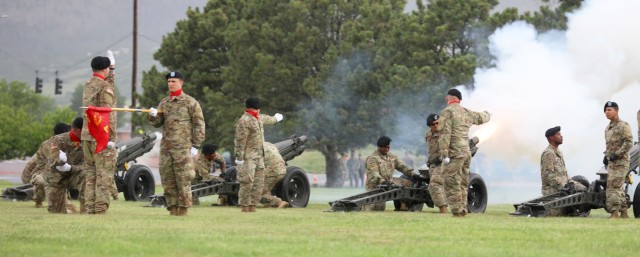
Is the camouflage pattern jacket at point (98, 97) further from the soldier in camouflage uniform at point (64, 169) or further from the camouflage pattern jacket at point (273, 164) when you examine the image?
the camouflage pattern jacket at point (273, 164)

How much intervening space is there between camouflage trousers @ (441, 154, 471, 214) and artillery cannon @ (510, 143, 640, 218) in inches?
46.4

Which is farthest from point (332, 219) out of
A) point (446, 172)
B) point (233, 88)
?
point (233, 88)

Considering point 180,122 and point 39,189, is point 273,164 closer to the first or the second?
point 39,189

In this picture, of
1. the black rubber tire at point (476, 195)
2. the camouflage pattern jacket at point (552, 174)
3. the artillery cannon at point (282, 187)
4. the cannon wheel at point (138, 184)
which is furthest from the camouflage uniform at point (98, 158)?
the cannon wheel at point (138, 184)

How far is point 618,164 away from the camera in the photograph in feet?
73.6

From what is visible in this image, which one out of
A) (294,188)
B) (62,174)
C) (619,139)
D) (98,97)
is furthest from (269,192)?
(619,139)

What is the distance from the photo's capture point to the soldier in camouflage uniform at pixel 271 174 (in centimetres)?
2634

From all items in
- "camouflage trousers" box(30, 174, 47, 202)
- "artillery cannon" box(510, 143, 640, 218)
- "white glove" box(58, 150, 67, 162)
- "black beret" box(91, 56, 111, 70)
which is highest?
"black beret" box(91, 56, 111, 70)

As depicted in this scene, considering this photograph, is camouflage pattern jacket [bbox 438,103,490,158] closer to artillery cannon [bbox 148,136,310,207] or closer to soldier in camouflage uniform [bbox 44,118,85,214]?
artillery cannon [bbox 148,136,310,207]

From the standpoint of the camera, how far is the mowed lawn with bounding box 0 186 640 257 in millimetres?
13695

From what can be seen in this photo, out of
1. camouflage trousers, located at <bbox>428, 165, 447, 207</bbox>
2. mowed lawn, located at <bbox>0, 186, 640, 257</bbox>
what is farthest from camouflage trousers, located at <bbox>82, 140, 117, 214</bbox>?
camouflage trousers, located at <bbox>428, 165, 447, 207</bbox>

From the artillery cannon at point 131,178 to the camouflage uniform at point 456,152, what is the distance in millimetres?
9872

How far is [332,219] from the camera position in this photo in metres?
19.8

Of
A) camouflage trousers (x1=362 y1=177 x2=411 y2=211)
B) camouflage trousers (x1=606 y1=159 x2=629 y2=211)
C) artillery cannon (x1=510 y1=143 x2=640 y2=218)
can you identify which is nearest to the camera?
artillery cannon (x1=510 y1=143 x2=640 y2=218)
